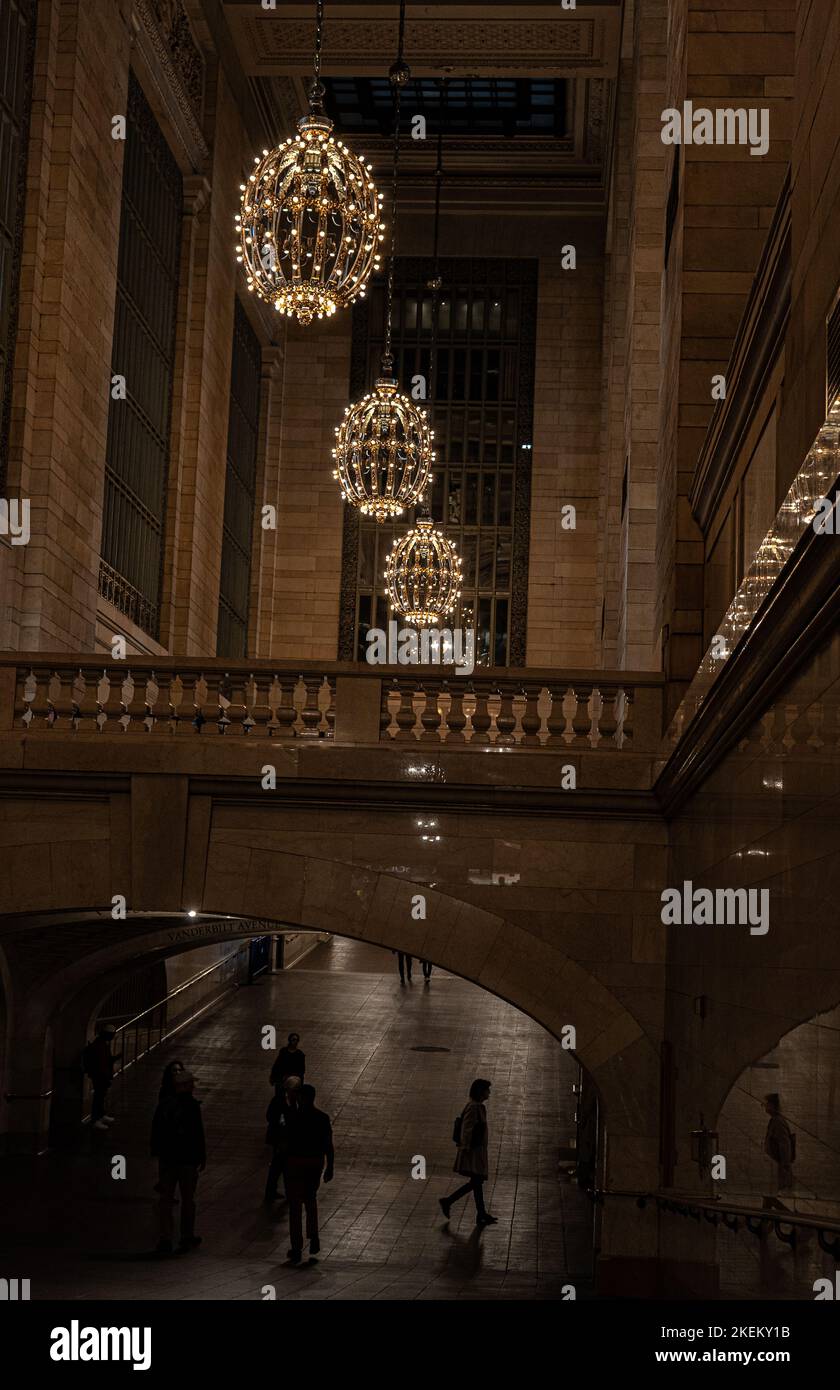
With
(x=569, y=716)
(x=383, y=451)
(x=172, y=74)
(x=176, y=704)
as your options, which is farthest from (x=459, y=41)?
(x=569, y=716)

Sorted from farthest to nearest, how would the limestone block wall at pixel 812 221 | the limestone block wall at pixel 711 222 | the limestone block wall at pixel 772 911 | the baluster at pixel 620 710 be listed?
the baluster at pixel 620 710
the limestone block wall at pixel 711 222
the limestone block wall at pixel 812 221
the limestone block wall at pixel 772 911

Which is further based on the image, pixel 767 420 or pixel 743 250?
pixel 743 250

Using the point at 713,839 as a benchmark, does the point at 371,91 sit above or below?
above

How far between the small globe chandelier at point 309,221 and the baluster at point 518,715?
10.2 feet

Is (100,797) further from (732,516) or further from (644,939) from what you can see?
(732,516)

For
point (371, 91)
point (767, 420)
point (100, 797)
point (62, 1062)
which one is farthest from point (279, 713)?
point (371, 91)

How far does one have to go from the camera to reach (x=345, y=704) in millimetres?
10750

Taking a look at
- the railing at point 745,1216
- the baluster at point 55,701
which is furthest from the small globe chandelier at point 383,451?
the railing at point 745,1216

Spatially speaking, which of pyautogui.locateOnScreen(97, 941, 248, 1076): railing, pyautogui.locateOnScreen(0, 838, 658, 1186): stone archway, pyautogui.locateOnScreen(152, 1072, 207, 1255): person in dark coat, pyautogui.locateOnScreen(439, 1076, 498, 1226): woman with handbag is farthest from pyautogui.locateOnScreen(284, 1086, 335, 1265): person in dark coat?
pyautogui.locateOnScreen(97, 941, 248, 1076): railing

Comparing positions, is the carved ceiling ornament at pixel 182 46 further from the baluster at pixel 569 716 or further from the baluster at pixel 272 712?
the baluster at pixel 569 716

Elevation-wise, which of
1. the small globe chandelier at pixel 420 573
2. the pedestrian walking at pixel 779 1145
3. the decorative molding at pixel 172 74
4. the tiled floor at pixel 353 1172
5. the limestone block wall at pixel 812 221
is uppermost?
the decorative molding at pixel 172 74

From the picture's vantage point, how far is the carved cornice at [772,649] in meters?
4.45
